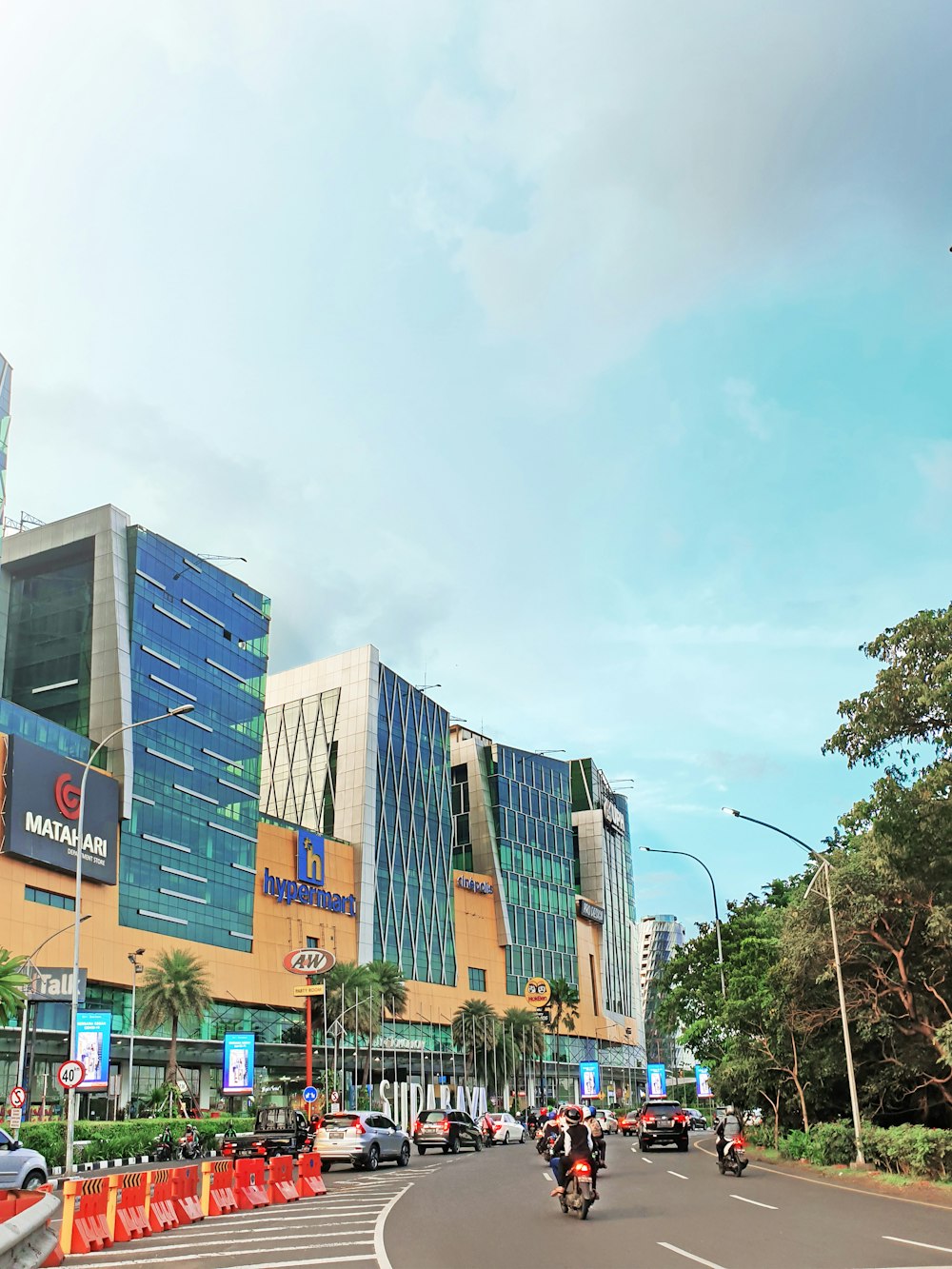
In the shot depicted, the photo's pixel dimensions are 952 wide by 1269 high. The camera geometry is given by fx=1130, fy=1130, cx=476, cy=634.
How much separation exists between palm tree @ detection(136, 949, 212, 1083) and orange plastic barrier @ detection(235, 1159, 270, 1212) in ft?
138

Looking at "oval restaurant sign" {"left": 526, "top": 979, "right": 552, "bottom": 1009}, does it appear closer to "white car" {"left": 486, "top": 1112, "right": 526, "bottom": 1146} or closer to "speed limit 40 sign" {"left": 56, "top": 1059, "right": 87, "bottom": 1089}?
"white car" {"left": 486, "top": 1112, "right": 526, "bottom": 1146}

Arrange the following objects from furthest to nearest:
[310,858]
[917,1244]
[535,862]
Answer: [535,862]
[310,858]
[917,1244]

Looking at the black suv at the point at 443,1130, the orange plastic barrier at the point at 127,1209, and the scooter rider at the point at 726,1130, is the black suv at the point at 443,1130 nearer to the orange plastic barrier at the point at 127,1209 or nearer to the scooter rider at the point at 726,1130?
the scooter rider at the point at 726,1130

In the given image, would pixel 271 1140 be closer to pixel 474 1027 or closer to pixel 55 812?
pixel 55 812

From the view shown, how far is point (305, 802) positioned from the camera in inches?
4289

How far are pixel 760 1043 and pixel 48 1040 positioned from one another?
141 ft

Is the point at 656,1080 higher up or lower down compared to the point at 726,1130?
lower down

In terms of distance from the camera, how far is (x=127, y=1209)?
672 inches

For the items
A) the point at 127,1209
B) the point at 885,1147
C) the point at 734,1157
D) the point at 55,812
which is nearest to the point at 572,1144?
the point at 127,1209

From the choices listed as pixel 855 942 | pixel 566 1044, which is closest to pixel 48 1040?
pixel 855 942

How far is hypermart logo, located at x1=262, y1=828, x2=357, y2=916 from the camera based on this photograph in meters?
87.2

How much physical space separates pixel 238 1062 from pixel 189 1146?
30.8 feet

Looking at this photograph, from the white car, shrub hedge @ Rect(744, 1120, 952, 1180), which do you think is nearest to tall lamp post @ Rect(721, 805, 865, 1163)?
shrub hedge @ Rect(744, 1120, 952, 1180)

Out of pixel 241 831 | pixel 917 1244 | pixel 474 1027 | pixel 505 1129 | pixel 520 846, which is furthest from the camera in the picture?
pixel 520 846
